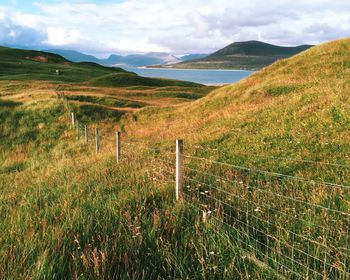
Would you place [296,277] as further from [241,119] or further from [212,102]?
[212,102]

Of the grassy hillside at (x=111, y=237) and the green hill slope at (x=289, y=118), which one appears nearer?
the grassy hillside at (x=111, y=237)

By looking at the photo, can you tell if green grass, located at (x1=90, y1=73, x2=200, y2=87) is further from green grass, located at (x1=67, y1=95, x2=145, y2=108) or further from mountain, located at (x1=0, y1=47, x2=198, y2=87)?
green grass, located at (x1=67, y1=95, x2=145, y2=108)

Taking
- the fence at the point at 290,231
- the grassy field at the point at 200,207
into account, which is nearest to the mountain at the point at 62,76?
the grassy field at the point at 200,207

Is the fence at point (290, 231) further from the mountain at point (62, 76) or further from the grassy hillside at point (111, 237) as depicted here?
the mountain at point (62, 76)

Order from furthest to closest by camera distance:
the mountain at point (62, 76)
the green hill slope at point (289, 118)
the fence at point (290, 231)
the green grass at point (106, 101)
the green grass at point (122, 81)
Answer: the green grass at point (122, 81)
the mountain at point (62, 76)
the green grass at point (106, 101)
the green hill slope at point (289, 118)
the fence at point (290, 231)

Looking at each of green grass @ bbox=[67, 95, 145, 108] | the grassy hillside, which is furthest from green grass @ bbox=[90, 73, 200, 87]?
the grassy hillside

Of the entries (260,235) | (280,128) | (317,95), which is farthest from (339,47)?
(260,235)

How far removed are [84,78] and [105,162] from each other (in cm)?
6525

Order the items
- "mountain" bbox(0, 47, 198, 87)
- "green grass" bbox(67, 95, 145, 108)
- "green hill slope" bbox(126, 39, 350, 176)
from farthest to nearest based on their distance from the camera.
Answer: "mountain" bbox(0, 47, 198, 87) → "green grass" bbox(67, 95, 145, 108) → "green hill slope" bbox(126, 39, 350, 176)

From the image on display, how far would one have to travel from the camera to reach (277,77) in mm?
30844

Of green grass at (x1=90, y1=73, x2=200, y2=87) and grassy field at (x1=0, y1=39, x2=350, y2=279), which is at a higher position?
green grass at (x1=90, y1=73, x2=200, y2=87)

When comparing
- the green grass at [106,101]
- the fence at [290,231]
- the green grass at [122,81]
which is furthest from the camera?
the green grass at [122,81]

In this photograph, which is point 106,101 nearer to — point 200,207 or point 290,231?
point 200,207

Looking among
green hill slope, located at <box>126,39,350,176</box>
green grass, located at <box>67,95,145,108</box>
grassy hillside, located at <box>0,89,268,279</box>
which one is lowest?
green grass, located at <box>67,95,145,108</box>
